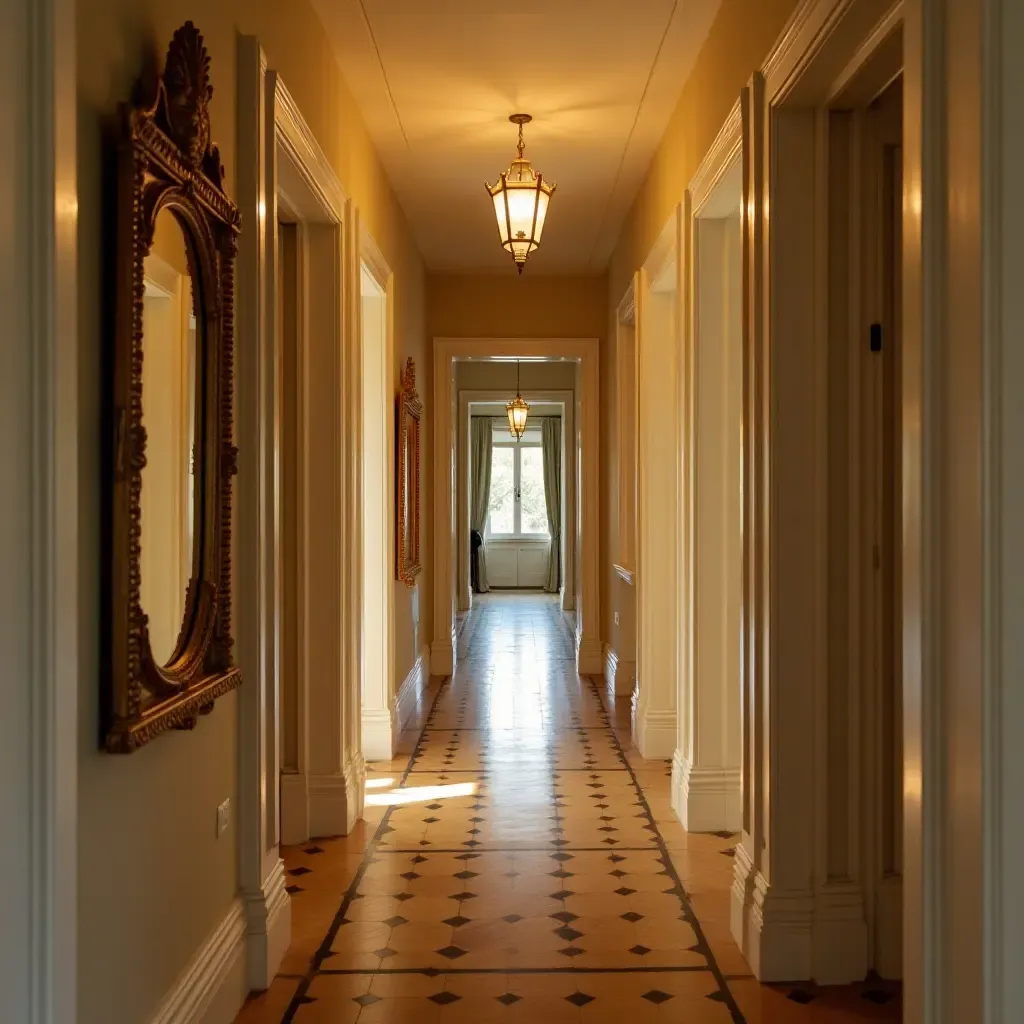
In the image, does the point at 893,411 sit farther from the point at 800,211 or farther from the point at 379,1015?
the point at 379,1015

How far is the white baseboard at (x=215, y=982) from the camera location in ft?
9.58

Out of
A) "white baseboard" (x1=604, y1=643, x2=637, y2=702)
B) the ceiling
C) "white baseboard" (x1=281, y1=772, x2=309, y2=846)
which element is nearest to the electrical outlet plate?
"white baseboard" (x1=281, y1=772, x2=309, y2=846)

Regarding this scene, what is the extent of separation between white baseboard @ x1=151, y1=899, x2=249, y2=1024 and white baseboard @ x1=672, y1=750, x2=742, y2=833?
2.49m

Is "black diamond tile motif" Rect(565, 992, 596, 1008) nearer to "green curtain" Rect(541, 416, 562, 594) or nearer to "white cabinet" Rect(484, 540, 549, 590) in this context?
"green curtain" Rect(541, 416, 562, 594)

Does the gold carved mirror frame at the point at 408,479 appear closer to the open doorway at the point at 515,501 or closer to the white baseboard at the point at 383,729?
the white baseboard at the point at 383,729

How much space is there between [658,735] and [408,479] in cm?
267

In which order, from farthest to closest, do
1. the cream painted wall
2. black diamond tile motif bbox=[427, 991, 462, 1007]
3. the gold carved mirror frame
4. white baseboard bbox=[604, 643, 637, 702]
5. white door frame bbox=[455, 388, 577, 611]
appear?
white door frame bbox=[455, 388, 577, 611], white baseboard bbox=[604, 643, 637, 702], the gold carved mirror frame, black diamond tile motif bbox=[427, 991, 462, 1007], the cream painted wall

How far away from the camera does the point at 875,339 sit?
3609mm

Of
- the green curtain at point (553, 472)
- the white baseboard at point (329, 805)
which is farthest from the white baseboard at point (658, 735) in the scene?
the green curtain at point (553, 472)

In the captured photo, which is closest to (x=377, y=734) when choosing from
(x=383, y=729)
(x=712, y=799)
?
(x=383, y=729)

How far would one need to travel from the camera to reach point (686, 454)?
214 inches

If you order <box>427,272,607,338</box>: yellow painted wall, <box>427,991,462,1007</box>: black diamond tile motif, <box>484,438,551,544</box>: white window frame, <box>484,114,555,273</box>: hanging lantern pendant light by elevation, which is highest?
<box>427,272,607,338</box>: yellow painted wall

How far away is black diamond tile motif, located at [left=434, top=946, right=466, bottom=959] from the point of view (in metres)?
3.83

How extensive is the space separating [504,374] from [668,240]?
1012cm
